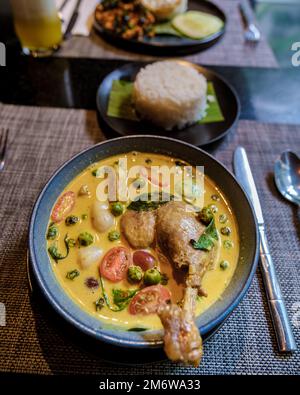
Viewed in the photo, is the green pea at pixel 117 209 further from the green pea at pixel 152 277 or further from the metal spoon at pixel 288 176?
the metal spoon at pixel 288 176

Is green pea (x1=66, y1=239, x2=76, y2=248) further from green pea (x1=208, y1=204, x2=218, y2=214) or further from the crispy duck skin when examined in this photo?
green pea (x1=208, y1=204, x2=218, y2=214)

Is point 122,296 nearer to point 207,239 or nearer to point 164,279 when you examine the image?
point 164,279

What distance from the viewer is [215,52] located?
10.7 ft

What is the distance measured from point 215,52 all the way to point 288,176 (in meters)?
1.61

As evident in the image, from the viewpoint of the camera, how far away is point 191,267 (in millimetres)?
1512

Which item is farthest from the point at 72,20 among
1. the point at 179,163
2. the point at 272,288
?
the point at 272,288

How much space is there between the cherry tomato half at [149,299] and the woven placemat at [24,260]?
0.22 meters

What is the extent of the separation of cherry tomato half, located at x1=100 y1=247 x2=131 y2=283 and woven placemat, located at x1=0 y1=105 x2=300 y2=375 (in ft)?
0.99

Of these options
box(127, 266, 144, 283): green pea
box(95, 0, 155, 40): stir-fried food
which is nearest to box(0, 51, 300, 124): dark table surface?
box(95, 0, 155, 40): stir-fried food

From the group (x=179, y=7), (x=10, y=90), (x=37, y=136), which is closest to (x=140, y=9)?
(x=179, y=7)

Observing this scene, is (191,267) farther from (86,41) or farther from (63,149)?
(86,41)

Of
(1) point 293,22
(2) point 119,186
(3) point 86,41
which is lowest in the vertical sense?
(1) point 293,22

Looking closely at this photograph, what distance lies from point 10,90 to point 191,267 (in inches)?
81.4

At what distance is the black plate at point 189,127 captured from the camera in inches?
93.4
